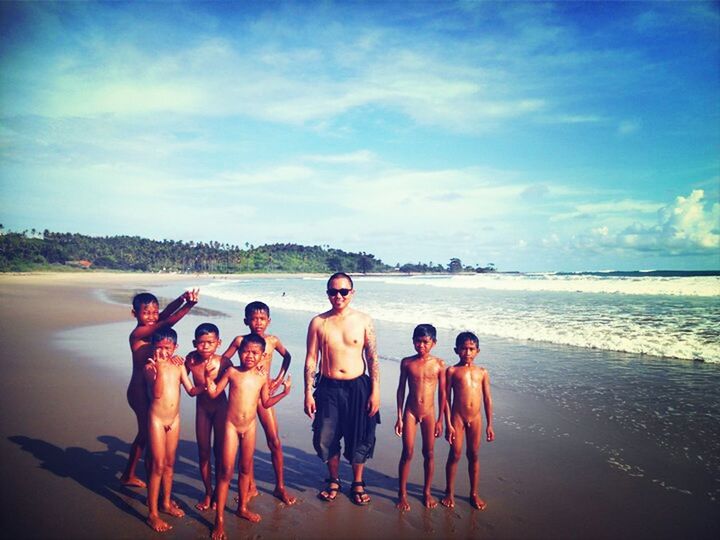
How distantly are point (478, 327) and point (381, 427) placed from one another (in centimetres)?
1029

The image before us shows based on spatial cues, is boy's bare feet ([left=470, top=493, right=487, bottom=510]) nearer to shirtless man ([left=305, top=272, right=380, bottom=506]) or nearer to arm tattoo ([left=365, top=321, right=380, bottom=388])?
shirtless man ([left=305, top=272, right=380, bottom=506])

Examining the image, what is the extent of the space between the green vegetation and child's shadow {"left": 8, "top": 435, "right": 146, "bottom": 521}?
277 feet

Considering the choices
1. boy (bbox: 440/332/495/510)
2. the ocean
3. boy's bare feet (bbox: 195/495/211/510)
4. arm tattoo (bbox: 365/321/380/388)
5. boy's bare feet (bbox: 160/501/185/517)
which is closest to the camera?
boy's bare feet (bbox: 160/501/185/517)

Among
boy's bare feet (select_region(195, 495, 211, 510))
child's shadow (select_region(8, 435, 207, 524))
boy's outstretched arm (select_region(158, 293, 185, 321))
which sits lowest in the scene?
child's shadow (select_region(8, 435, 207, 524))

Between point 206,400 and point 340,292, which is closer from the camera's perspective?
point 206,400

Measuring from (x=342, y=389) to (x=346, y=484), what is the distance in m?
1.05

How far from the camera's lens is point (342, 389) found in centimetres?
413

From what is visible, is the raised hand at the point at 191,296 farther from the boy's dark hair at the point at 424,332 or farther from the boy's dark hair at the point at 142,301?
the boy's dark hair at the point at 424,332

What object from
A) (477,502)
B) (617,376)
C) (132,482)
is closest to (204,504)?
(132,482)

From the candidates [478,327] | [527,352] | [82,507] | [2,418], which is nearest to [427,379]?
[82,507]

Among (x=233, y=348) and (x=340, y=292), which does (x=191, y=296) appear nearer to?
(x=233, y=348)

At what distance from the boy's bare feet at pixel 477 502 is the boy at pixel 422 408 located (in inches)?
13.4

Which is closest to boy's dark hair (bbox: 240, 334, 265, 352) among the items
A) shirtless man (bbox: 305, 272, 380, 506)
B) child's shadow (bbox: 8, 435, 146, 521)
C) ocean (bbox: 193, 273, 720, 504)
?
shirtless man (bbox: 305, 272, 380, 506)

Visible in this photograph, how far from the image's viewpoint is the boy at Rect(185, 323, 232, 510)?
381cm
